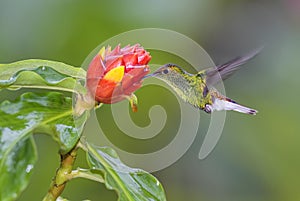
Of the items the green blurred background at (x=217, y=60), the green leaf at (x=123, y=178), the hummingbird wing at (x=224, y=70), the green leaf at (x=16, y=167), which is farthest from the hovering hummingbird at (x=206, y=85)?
the green blurred background at (x=217, y=60)

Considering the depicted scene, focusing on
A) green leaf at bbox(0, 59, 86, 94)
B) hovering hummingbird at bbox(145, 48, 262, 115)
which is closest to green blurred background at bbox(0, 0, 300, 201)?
hovering hummingbird at bbox(145, 48, 262, 115)

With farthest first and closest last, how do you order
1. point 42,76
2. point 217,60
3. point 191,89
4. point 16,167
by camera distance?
point 217,60, point 191,89, point 42,76, point 16,167

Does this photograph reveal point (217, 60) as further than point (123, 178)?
Yes

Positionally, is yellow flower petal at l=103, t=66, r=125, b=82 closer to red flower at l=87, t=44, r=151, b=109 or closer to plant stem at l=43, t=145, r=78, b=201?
red flower at l=87, t=44, r=151, b=109

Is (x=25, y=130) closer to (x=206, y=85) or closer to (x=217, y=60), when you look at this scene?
(x=206, y=85)

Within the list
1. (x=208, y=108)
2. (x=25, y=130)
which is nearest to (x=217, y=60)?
(x=208, y=108)

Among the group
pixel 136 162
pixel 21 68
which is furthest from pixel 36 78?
pixel 136 162

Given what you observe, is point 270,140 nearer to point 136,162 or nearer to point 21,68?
point 136,162
